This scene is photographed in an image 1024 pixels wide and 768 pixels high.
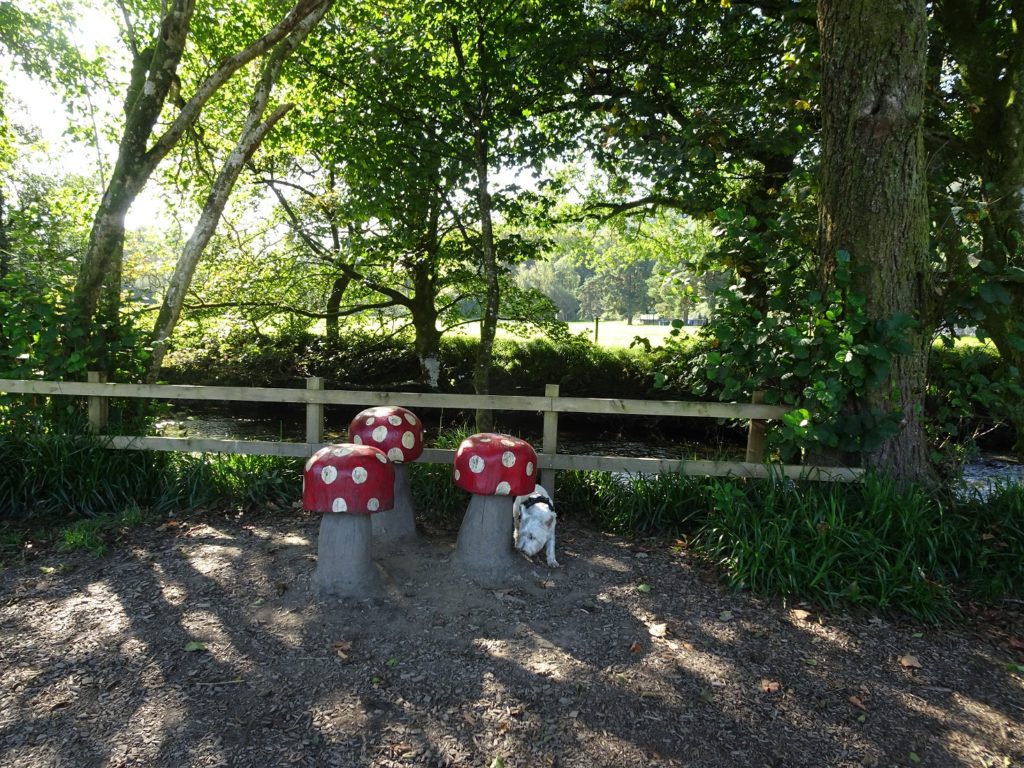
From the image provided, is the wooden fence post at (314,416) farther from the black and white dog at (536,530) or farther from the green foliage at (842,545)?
the green foliage at (842,545)

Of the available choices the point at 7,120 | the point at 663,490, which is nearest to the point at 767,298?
the point at 663,490

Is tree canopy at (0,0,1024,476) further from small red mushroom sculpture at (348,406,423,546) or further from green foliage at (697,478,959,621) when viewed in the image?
small red mushroom sculpture at (348,406,423,546)

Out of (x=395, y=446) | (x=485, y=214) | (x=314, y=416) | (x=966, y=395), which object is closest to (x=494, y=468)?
(x=395, y=446)

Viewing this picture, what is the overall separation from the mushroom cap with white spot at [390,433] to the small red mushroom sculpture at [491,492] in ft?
1.81

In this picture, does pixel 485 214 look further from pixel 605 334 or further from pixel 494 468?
pixel 605 334

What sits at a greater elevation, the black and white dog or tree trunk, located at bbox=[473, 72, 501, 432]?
tree trunk, located at bbox=[473, 72, 501, 432]

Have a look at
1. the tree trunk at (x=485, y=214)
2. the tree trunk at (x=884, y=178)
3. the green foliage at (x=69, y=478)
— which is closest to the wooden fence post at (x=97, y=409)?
the green foliage at (x=69, y=478)

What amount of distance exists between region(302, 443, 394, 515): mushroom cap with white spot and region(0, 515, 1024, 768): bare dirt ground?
2.03 feet

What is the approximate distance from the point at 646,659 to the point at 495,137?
670cm

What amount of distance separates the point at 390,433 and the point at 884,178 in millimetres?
4250

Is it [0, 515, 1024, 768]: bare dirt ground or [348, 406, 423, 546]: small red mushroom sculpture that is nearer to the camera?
[0, 515, 1024, 768]: bare dirt ground

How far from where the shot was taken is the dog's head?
179 inches

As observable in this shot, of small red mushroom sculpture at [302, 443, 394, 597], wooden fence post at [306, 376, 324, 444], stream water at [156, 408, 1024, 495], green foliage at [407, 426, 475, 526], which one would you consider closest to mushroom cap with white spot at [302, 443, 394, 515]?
small red mushroom sculpture at [302, 443, 394, 597]

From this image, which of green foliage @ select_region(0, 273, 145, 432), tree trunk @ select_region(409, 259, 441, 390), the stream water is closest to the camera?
green foliage @ select_region(0, 273, 145, 432)
